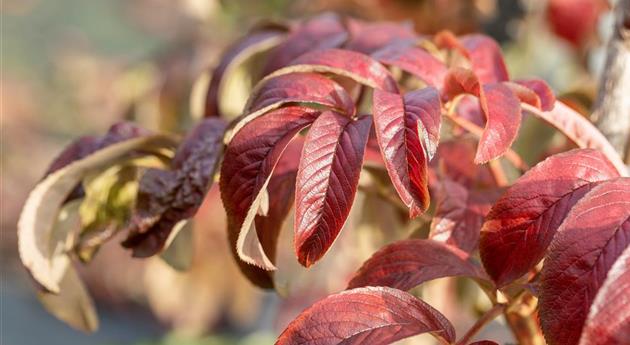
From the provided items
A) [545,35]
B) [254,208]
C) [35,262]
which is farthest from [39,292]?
[545,35]

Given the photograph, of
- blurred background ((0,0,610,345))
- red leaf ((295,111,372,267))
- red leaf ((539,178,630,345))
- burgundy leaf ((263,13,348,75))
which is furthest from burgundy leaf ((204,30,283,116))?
red leaf ((539,178,630,345))

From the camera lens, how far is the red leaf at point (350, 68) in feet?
2.32

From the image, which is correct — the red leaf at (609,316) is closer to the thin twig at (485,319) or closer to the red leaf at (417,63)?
the thin twig at (485,319)

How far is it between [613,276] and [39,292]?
51 cm

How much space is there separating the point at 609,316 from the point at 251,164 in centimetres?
25

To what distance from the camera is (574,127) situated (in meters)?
0.72

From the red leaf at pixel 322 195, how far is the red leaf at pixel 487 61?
0.74 feet

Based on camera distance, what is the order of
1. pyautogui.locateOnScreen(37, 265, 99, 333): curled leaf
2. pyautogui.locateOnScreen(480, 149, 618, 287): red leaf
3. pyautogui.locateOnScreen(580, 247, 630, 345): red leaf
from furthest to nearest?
pyautogui.locateOnScreen(37, 265, 99, 333): curled leaf
pyautogui.locateOnScreen(480, 149, 618, 287): red leaf
pyautogui.locateOnScreen(580, 247, 630, 345): red leaf

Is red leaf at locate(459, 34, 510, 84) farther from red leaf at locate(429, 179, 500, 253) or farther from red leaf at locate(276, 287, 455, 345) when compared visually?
red leaf at locate(276, 287, 455, 345)

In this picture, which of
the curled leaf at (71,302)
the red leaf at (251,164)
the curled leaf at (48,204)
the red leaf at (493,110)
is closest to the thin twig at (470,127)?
the red leaf at (493,110)

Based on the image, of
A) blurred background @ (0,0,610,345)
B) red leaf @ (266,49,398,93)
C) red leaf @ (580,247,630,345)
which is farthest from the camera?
blurred background @ (0,0,610,345)

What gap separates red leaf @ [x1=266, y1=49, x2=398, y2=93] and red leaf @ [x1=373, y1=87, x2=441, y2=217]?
68 millimetres

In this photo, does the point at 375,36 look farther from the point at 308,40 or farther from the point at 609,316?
the point at 609,316

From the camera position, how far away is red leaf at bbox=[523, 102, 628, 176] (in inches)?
28.1
